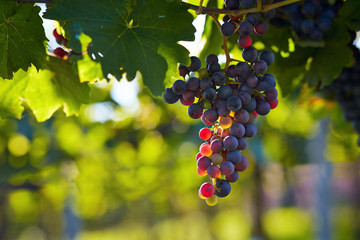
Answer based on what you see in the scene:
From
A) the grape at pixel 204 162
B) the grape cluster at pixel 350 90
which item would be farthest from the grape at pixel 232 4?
the grape cluster at pixel 350 90

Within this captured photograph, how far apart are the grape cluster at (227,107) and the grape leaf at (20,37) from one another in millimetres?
334

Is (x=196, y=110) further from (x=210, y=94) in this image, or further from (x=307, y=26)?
(x=307, y=26)

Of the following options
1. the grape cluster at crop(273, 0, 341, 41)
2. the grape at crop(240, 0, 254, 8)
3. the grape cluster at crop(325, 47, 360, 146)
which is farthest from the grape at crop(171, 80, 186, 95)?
the grape cluster at crop(325, 47, 360, 146)

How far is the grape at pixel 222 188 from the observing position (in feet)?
2.69

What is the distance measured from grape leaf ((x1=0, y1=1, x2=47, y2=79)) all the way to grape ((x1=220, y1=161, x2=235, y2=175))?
0.49 m

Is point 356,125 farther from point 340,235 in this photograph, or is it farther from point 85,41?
point 340,235

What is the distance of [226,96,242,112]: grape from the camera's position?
819mm

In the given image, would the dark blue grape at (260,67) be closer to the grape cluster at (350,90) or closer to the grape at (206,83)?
the grape at (206,83)

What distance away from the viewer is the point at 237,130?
2.77 ft

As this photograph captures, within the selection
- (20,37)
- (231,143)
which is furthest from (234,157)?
(20,37)

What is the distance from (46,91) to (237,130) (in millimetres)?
580

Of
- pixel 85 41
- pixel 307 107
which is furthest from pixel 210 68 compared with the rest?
pixel 307 107

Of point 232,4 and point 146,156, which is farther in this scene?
point 146,156

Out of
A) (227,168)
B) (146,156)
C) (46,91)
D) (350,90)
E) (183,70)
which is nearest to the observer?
(227,168)
